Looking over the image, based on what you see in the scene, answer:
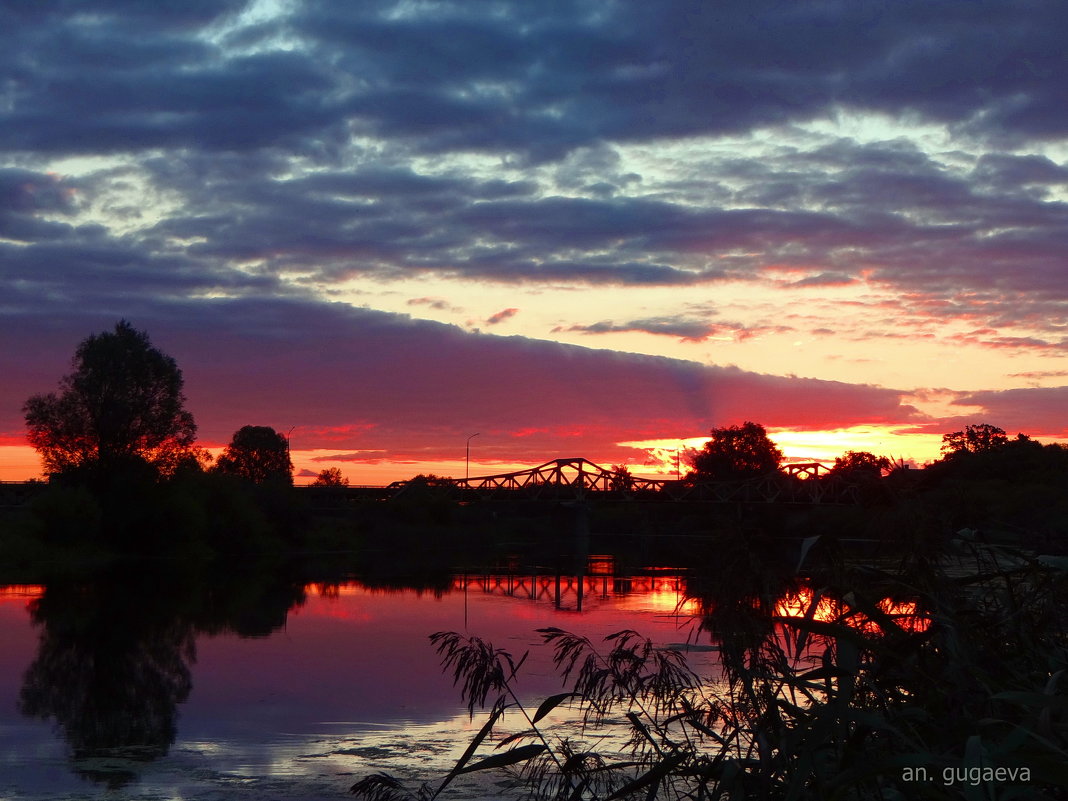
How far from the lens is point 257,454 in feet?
395

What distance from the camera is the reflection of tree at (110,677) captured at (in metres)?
13.7

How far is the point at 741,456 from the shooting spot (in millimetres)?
133125

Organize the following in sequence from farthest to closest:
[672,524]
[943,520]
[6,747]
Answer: [672,524] < [6,747] < [943,520]

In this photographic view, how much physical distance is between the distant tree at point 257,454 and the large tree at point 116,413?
208ft

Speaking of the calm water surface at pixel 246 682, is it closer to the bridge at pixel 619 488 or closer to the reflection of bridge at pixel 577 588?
the reflection of bridge at pixel 577 588

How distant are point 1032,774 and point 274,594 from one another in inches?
1388

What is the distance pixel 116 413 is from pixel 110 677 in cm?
3660

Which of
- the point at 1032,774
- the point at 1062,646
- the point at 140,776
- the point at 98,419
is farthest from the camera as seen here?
the point at 98,419

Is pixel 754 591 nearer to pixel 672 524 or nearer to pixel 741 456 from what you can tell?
pixel 672 524

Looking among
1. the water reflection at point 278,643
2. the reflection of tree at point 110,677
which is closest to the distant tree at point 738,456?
the water reflection at point 278,643

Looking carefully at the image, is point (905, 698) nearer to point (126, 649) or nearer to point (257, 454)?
point (126, 649)

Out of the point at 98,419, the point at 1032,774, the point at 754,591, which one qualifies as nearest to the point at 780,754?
the point at 754,591

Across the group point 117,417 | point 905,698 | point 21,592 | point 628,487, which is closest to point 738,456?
point 628,487

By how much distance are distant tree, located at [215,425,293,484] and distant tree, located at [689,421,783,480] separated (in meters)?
48.1
